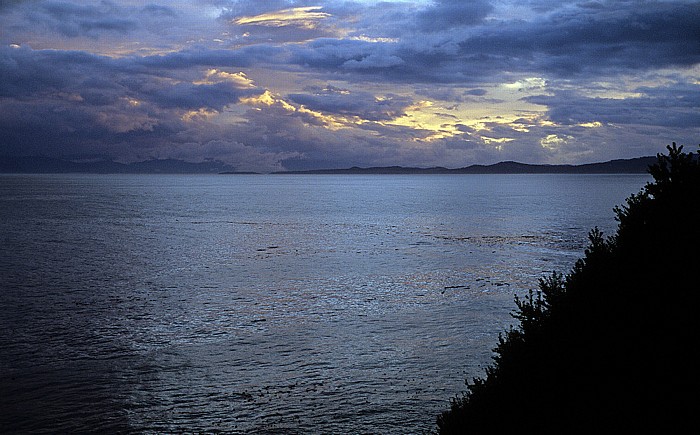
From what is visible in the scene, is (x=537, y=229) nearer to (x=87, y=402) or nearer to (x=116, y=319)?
(x=116, y=319)

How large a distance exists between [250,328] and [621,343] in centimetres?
1922

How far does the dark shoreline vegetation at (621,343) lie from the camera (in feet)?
23.3

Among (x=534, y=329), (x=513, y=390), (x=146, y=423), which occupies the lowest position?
(x=146, y=423)

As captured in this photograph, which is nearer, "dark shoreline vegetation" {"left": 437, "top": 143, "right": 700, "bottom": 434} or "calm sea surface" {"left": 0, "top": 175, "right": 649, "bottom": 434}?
"dark shoreline vegetation" {"left": 437, "top": 143, "right": 700, "bottom": 434}

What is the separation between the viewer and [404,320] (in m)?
27.0

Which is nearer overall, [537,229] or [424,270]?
[424,270]

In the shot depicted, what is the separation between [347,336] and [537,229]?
4783cm

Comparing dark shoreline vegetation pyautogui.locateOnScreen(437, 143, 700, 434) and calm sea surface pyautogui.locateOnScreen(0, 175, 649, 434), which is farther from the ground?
dark shoreline vegetation pyautogui.locateOnScreen(437, 143, 700, 434)

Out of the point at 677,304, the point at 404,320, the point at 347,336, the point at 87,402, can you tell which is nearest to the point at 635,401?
the point at 677,304

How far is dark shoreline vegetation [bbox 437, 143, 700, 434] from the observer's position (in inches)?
280

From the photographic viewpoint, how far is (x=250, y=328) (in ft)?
82.8

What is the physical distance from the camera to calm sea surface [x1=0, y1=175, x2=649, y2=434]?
1688 centimetres

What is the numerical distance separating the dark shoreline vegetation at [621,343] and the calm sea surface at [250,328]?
748 centimetres

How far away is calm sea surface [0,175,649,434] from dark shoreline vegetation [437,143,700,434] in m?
7.48
